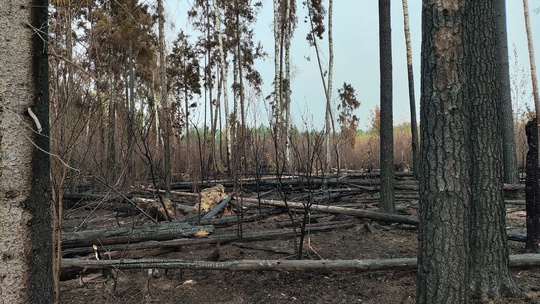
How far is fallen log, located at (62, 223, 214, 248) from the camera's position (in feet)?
12.8

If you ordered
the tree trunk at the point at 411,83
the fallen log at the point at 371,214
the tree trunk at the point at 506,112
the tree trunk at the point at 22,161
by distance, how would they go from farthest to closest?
the tree trunk at the point at 411,83, the tree trunk at the point at 506,112, the fallen log at the point at 371,214, the tree trunk at the point at 22,161

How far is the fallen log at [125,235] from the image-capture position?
3902 millimetres

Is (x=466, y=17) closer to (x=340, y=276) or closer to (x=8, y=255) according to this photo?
(x=340, y=276)

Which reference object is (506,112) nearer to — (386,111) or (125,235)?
(386,111)

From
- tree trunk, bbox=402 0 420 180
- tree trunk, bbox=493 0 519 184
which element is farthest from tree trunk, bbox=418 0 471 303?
tree trunk, bbox=402 0 420 180

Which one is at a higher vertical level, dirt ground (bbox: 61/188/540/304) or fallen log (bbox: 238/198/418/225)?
fallen log (bbox: 238/198/418/225)

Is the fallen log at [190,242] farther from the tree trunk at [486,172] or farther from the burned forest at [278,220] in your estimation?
the tree trunk at [486,172]

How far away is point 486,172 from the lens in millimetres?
2715

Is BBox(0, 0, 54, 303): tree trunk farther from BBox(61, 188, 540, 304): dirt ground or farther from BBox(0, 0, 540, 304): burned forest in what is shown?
BBox(61, 188, 540, 304): dirt ground

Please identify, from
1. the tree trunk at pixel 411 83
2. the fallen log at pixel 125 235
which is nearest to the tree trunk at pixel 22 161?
the fallen log at pixel 125 235

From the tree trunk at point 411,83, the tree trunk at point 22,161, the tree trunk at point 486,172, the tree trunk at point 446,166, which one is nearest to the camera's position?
the tree trunk at point 22,161

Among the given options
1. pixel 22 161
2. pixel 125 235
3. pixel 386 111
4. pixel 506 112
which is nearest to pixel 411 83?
pixel 506 112

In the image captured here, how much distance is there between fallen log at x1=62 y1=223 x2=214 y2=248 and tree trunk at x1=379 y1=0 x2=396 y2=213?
2753 millimetres

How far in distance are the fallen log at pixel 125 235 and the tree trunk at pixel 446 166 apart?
2750 millimetres
